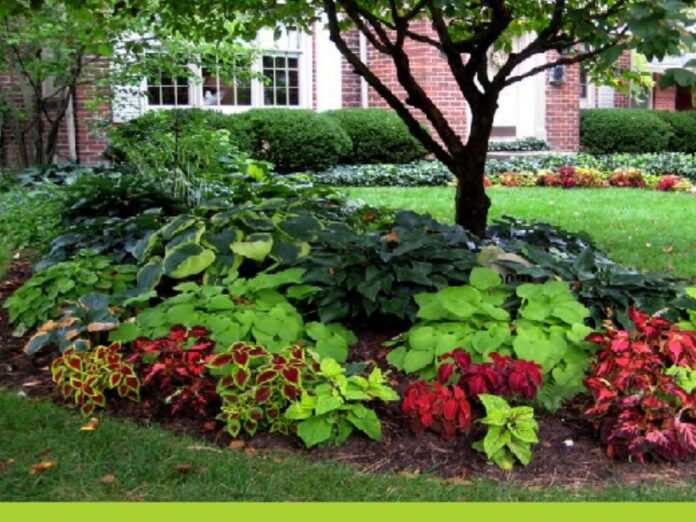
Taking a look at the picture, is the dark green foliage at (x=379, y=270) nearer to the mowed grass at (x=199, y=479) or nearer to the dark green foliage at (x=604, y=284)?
the dark green foliage at (x=604, y=284)

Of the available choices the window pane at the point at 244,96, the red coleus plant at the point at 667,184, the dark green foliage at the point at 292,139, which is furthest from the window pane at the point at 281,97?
the red coleus plant at the point at 667,184

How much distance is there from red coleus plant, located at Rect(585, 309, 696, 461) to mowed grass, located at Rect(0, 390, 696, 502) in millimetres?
187

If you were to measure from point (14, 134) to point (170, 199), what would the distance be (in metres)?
7.19

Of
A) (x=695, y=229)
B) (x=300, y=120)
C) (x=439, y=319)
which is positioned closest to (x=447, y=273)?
(x=439, y=319)

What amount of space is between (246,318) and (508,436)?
58.3 inches

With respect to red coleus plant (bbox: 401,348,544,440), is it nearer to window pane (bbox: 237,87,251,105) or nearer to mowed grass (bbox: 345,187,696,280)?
mowed grass (bbox: 345,187,696,280)

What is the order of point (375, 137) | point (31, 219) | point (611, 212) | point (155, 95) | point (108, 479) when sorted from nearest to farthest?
1. point (108, 479)
2. point (31, 219)
3. point (611, 212)
4. point (155, 95)
5. point (375, 137)

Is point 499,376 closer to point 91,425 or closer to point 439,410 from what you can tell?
point 439,410

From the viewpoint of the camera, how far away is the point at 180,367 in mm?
3898

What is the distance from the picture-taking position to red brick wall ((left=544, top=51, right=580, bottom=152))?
18000mm

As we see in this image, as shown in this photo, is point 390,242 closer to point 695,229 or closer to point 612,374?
point 612,374

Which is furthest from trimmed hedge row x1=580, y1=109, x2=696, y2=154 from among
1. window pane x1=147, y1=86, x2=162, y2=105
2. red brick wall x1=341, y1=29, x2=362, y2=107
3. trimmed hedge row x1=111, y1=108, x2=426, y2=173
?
window pane x1=147, y1=86, x2=162, y2=105

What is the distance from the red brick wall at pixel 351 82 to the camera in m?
16.1

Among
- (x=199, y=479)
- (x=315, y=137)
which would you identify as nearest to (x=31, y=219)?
(x=199, y=479)
